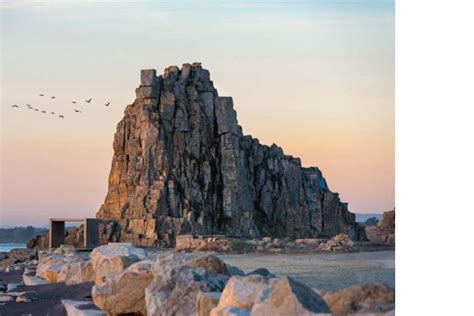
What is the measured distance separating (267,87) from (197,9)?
12.5 feet

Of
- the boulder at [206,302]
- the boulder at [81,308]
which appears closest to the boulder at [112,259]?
the boulder at [81,308]

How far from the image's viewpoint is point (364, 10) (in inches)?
440

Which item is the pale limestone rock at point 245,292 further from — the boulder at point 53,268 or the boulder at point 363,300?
the boulder at point 53,268

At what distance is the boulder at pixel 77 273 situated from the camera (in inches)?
549

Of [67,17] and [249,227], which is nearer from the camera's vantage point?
[67,17]

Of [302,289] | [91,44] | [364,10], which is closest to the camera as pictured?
[302,289]

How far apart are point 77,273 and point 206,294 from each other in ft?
20.0

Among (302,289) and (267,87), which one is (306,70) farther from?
(302,289)

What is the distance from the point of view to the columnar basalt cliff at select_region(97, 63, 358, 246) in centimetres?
4775

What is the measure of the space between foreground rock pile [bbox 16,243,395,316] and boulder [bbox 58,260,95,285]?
1314 mm

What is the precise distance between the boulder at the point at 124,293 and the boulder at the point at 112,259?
1478mm

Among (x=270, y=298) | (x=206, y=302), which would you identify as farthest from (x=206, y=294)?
(x=270, y=298)
